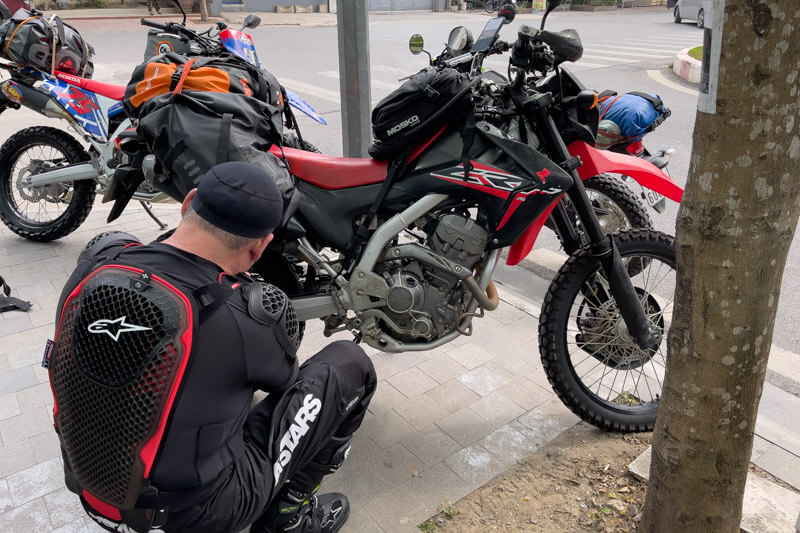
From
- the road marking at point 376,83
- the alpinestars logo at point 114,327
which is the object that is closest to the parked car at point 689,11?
the road marking at point 376,83

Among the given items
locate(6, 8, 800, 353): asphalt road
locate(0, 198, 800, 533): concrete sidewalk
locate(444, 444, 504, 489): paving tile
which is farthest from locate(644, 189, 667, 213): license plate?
locate(444, 444, 504, 489): paving tile

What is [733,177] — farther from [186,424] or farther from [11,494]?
[11,494]

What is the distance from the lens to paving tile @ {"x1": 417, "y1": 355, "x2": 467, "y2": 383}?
3.41m

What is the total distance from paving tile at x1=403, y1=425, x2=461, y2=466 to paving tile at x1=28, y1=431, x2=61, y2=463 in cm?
149

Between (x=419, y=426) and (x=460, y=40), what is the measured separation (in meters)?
1.81

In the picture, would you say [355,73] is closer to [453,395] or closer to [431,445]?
[453,395]

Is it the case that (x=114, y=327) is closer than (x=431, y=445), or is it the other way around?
(x=114, y=327)

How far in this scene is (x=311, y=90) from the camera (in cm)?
1121

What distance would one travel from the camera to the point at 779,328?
13.2ft

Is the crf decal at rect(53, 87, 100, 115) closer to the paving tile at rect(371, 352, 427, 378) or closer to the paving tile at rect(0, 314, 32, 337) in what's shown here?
the paving tile at rect(0, 314, 32, 337)

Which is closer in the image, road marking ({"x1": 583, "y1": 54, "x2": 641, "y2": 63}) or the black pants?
the black pants

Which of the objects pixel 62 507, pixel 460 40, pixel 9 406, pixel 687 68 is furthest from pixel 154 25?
pixel 687 68

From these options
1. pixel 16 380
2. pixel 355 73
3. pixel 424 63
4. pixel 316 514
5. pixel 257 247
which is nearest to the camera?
pixel 257 247

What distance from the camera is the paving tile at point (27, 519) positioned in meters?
2.43
